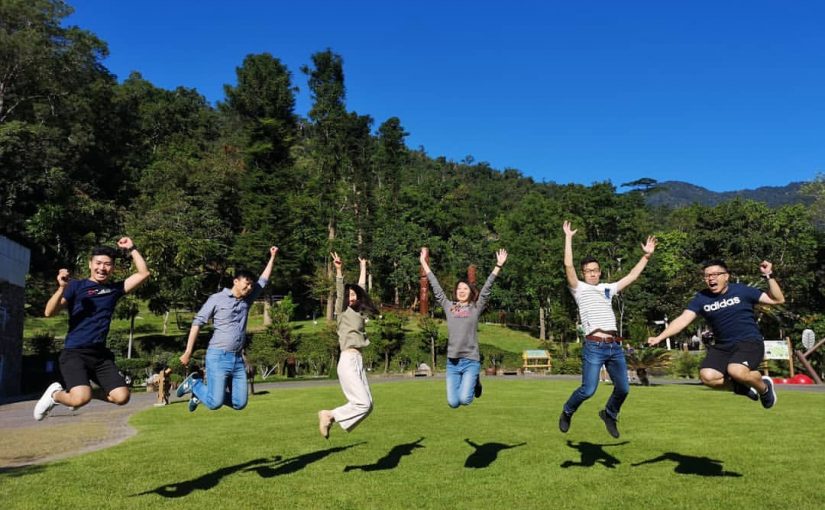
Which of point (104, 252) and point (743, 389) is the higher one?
point (104, 252)

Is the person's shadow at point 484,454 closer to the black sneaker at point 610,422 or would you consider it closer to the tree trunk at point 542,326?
the black sneaker at point 610,422

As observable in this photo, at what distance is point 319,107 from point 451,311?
5500 centimetres

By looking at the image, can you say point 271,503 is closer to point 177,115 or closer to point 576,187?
point 576,187

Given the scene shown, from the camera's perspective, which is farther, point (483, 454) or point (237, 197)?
point (237, 197)

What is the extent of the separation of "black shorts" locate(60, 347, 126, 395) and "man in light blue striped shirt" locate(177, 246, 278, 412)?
43.0 inches

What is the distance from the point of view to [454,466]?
9.04 metres

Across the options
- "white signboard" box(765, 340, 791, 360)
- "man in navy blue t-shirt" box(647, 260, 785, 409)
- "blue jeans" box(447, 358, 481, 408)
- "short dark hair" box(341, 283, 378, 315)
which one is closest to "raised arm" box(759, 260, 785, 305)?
"man in navy blue t-shirt" box(647, 260, 785, 409)

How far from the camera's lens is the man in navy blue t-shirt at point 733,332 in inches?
303

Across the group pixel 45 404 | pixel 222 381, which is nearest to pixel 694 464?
pixel 222 381

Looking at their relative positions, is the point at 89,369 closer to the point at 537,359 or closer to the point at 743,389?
the point at 743,389

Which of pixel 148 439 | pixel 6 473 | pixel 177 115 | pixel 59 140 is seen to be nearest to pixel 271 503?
pixel 6 473

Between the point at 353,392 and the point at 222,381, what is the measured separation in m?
1.89

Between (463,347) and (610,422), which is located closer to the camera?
(610,422)

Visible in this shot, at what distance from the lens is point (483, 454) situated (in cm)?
1011
